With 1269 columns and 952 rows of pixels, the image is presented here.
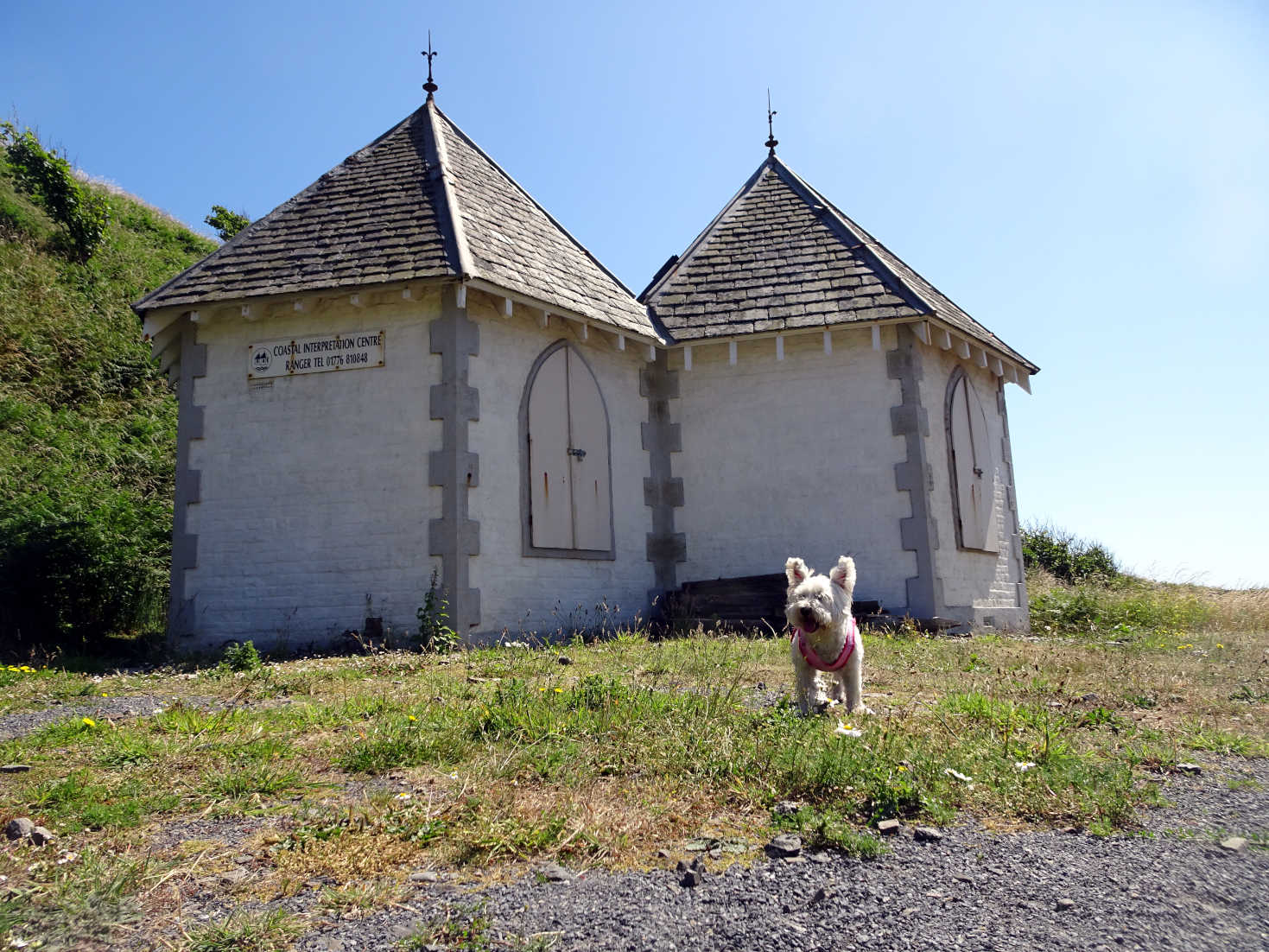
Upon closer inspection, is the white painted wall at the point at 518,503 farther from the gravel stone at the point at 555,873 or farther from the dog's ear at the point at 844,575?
the gravel stone at the point at 555,873

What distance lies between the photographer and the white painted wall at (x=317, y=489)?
10.5 meters

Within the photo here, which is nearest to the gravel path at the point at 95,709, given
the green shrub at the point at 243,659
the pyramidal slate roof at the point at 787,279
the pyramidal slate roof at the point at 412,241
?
the green shrub at the point at 243,659

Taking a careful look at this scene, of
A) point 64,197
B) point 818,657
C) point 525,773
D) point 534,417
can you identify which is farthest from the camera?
point 64,197

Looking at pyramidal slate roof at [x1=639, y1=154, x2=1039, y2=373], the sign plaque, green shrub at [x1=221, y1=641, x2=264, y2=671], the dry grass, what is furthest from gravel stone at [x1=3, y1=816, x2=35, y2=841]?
pyramidal slate roof at [x1=639, y1=154, x2=1039, y2=373]

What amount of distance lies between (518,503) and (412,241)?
338 cm

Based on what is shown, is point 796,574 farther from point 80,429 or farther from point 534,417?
point 80,429

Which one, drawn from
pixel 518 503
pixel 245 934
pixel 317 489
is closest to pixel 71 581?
pixel 317 489

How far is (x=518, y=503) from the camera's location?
11016 millimetres

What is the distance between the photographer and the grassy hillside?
1225 centimetres

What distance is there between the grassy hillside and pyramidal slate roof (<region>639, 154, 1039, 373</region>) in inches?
327

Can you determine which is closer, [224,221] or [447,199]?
[447,199]

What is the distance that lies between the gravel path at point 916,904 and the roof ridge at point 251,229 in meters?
10.1

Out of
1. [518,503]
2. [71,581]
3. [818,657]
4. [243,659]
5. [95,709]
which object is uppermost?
[518,503]

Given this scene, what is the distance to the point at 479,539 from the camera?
34.4ft
